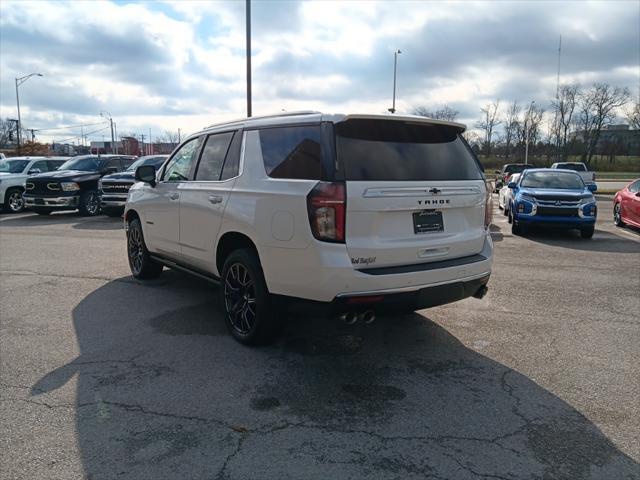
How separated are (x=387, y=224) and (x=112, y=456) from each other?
7.80 feet

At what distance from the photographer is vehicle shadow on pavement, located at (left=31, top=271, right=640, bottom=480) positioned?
115 inches

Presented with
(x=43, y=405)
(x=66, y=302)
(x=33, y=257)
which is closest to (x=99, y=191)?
(x=33, y=257)

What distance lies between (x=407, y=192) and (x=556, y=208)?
870cm

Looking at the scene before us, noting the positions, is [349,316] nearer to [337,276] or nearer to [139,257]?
[337,276]

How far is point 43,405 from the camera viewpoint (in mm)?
Result: 3645

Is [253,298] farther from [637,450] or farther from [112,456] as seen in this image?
[637,450]

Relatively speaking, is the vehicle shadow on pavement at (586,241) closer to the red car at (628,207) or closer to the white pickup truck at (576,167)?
the red car at (628,207)

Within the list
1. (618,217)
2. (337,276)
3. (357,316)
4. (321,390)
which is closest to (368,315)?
(357,316)

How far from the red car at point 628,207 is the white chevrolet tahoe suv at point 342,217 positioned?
9.75 m

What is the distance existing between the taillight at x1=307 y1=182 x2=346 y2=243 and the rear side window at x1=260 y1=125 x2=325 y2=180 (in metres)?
0.14

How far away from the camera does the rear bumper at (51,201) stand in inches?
612

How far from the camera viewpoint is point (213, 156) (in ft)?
17.5

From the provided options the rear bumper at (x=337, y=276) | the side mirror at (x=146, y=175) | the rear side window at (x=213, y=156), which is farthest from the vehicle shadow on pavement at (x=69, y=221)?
the rear bumper at (x=337, y=276)

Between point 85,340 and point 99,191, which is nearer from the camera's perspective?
point 85,340
